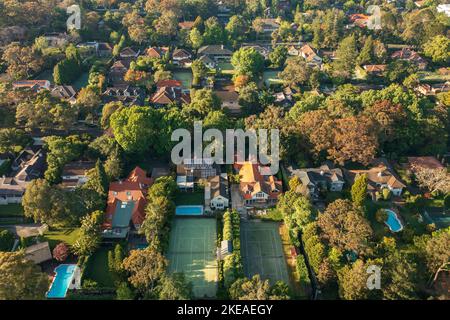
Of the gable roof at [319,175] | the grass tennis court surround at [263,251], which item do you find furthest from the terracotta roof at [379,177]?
the grass tennis court surround at [263,251]

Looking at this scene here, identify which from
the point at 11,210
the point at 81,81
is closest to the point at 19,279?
the point at 11,210

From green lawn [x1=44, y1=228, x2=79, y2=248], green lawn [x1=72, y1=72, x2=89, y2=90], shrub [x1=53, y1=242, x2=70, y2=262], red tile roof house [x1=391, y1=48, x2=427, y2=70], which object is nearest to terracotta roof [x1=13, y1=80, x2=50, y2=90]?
green lawn [x1=72, y1=72, x2=89, y2=90]

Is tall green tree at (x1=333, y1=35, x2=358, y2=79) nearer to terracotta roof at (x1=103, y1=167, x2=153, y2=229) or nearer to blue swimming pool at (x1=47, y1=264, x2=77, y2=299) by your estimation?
terracotta roof at (x1=103, y1=167, x2=153, y2=229)

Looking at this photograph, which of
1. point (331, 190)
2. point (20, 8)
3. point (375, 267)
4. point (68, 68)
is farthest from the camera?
point (20, 8)

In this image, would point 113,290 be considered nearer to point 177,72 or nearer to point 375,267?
point 375,267

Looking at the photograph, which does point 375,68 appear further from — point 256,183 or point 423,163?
point 256,183

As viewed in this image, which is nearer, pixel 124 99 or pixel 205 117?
pixel 205 117
